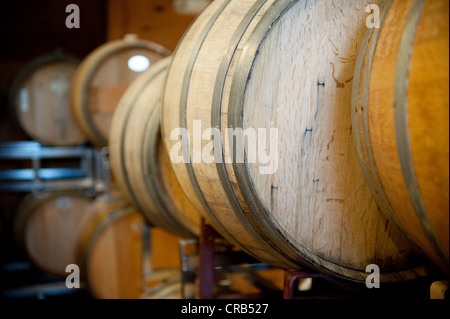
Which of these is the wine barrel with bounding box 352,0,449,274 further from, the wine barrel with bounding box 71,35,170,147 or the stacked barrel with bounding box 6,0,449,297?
the wine barrel with bounding box 71,35,170,147

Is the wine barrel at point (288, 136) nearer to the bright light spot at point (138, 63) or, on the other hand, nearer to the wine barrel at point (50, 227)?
the bright light spot at point (138, 63)

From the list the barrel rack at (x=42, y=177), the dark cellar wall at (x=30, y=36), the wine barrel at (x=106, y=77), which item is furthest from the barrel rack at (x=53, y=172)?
the wine barrel at (x=106, y=77)

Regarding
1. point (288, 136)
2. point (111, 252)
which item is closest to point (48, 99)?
point (111, 252)

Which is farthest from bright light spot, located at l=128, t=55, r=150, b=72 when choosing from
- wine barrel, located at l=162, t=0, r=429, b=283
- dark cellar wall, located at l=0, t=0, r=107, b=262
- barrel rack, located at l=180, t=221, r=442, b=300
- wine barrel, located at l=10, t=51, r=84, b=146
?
dark cellar wall, located at l=0, t=0, r=107, b=262

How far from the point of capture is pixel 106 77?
315 centimetres

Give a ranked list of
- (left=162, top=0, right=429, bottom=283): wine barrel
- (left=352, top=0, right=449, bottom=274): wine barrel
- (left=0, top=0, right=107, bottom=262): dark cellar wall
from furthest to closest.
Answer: (left=0, top=0, right=107, bottom=262): dark cellar wall
(left=162, top=0, right=429, bottom=283): wine barrel
(left=352, top=0, right=449, bottom=274): wine barrel

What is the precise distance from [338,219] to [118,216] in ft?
7.33

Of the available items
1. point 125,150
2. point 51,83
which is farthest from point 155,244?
point 51,83

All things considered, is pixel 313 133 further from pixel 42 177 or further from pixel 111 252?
pixel 42 177

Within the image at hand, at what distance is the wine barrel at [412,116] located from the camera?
801mm

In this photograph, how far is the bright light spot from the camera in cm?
306

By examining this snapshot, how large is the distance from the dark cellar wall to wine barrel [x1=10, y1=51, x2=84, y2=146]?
2.53 ft

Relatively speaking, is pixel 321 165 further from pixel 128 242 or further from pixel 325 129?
pixel 128 242

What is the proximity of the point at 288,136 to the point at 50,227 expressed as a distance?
369cm
